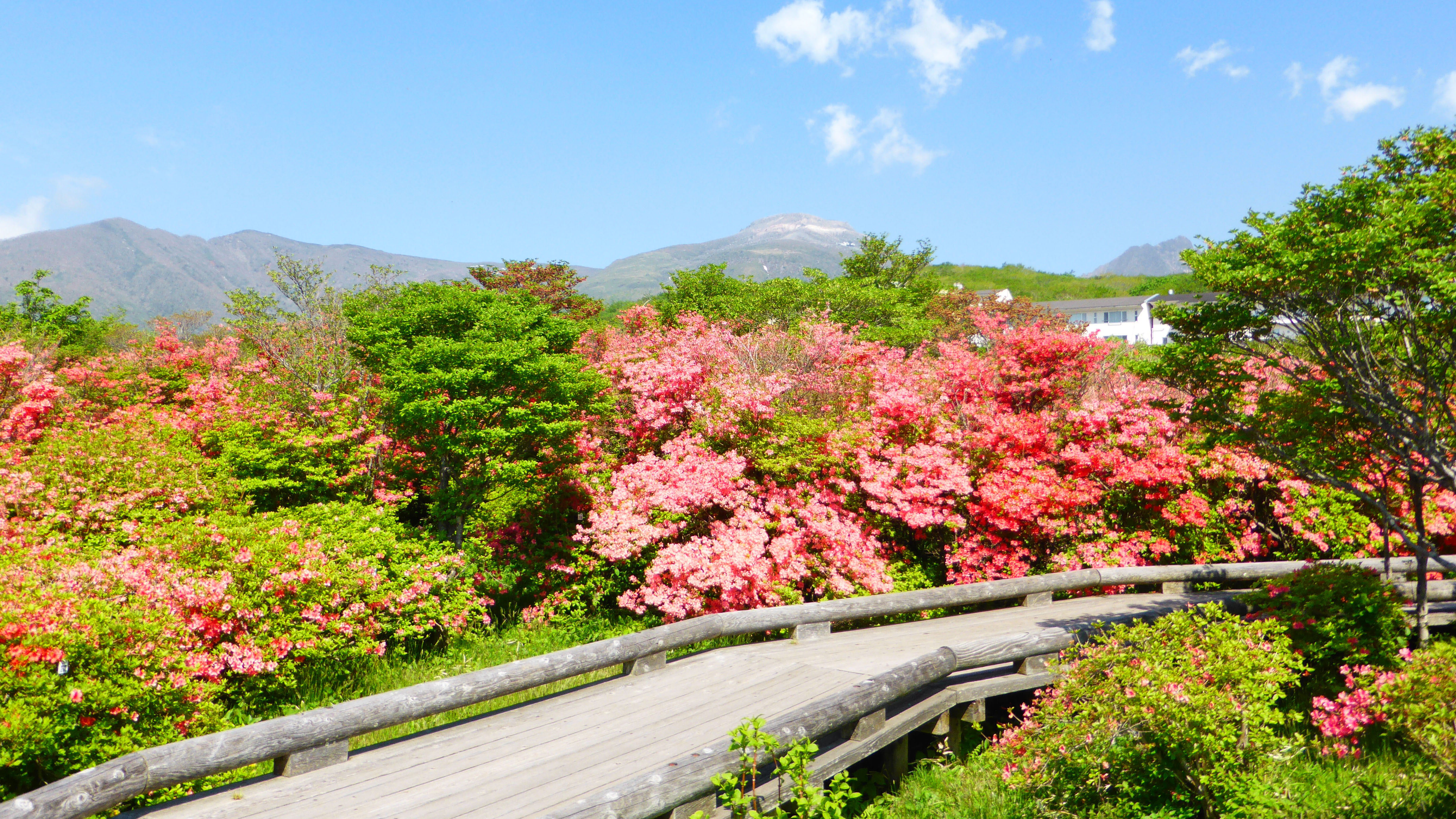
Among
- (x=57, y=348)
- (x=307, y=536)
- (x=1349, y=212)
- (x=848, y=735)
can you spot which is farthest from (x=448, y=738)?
(x=57, y=348)

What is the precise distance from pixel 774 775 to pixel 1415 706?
461 centimetres

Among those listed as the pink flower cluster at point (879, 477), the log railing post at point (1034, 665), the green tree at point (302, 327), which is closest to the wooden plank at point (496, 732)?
the log railing post at point (1034, 665)

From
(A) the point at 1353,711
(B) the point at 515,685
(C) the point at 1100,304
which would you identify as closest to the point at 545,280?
(B) the point at 515,685

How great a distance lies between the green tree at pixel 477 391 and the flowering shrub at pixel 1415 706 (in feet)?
32.7

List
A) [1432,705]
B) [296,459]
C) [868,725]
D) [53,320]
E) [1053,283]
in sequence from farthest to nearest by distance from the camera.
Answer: [1053,283] → [53,320] → [296,459] → [868,725] → [1432,705]

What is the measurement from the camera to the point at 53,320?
2536 cm

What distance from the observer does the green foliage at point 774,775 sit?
15.4 ft

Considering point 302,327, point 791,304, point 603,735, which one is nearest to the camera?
point 603,735

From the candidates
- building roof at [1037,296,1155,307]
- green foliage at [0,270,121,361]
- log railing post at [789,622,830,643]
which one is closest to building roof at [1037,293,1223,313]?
building roof at [1037,296,1155,307]

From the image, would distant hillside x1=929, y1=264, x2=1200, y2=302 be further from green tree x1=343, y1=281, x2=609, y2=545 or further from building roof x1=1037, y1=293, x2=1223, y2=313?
green tree x1=343, y1=281, x2=609, y2=545

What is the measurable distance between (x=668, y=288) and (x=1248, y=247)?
2480cm

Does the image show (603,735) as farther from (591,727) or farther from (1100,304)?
(1100,304)

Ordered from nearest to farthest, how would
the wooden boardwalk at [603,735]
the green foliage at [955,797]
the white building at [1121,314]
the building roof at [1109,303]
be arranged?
the wooden boardwalk at [603,735], the green foliage at [955,797], the white building at [1121,314], the building roof at [1109,303]

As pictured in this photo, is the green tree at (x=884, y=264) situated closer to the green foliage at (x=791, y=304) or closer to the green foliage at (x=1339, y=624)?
the green foliage at (x=791, y=304)
